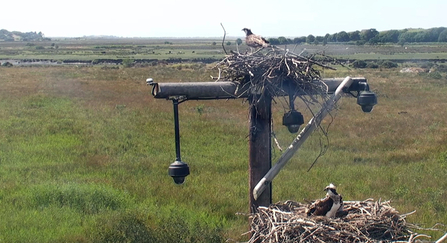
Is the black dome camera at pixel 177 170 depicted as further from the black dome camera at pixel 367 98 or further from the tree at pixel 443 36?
the tree at pixel 443 36

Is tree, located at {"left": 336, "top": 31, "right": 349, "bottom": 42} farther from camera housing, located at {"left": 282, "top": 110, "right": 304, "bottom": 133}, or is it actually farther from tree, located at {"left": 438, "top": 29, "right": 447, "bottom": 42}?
tree, located at {"left": 438, "top": 29, "right": 447, "bottom": 42}

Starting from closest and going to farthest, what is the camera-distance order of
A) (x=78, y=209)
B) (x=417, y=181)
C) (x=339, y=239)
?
(x=339, y=239), (x=78, y=209), (x=417, y=181)

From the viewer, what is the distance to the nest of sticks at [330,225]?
4426mm

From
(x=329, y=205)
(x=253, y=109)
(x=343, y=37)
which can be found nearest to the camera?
(x=329, y=205)

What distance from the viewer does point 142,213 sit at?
28.5ft

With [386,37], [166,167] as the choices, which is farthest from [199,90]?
[386,37]

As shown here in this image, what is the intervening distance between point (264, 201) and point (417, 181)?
6.71 m

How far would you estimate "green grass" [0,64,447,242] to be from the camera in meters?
8.36

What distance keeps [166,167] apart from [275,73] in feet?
24.7

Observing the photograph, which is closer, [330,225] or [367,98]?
[330,225]

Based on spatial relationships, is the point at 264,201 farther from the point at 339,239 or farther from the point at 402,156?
the point at 402,156

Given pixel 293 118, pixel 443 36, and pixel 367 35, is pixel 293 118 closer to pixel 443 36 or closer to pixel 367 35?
pixel 367 35

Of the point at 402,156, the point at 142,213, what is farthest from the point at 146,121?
the point at 142,213

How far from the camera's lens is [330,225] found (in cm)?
455
